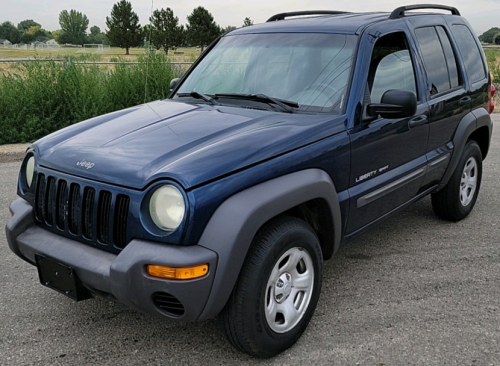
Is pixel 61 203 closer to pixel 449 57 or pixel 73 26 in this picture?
pixel 449 57

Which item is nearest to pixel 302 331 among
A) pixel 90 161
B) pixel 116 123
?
pixel 90 161

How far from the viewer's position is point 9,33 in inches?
4264

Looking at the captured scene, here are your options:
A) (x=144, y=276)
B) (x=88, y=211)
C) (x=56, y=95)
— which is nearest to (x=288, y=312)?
(x=144, y=276)

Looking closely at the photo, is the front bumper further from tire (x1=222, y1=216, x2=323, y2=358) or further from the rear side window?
the rear side window

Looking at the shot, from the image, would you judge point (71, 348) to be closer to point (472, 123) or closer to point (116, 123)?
point (116, 123)

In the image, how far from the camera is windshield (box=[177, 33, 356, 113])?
3.55m

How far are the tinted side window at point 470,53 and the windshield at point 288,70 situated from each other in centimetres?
175

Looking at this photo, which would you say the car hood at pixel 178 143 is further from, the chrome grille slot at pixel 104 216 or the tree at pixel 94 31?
the tree at pixel 94 31

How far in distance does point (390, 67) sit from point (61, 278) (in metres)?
2.63

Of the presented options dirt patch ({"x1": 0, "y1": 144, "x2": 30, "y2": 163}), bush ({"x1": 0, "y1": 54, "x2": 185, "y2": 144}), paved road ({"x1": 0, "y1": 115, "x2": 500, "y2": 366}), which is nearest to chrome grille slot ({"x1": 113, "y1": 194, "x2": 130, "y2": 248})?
paved road ({"x1": 0, "y1": 115, "x2": 500, "y2": 366})

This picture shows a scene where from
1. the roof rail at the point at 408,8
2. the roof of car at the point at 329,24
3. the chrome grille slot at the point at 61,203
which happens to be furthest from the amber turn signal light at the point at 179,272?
the roof rail at the point at 408,8

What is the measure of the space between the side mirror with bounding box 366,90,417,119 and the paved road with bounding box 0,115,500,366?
123 cm

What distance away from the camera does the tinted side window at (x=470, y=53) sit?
493 cm

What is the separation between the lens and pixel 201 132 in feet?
10.2
